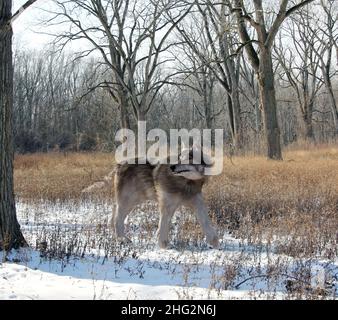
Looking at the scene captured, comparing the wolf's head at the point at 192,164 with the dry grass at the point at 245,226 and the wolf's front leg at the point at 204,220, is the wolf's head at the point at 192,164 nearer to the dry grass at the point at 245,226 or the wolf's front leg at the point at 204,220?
the wolf's front leg at the point at 204,220

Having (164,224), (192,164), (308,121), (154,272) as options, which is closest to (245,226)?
(164,224)

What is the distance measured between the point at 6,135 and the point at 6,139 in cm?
6

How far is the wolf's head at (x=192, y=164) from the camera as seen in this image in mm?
7184

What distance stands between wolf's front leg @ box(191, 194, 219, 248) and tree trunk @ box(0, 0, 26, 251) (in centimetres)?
251

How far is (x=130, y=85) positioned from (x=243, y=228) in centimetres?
2070

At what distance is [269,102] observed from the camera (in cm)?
2058

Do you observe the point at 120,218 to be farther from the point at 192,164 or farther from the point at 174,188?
the point at 192,164

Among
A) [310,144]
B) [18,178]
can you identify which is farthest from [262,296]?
[310,144]

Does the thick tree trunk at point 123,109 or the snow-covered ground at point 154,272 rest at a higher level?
the thick tree trunk at point 123,109

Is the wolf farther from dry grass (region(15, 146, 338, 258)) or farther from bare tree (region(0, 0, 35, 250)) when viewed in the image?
bare tree (region(0, 0, 35, 250))

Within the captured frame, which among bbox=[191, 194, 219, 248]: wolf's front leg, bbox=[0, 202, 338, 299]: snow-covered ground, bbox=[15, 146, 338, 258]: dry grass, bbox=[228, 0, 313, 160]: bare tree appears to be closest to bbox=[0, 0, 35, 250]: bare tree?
bbox=[0, 202, 338, 299]: snow-covered ground

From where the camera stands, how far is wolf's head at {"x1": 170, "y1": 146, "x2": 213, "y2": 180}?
7.18 meters

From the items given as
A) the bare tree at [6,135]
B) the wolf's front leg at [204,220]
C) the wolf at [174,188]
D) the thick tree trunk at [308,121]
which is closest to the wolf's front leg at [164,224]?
the wolf at [174,188]
